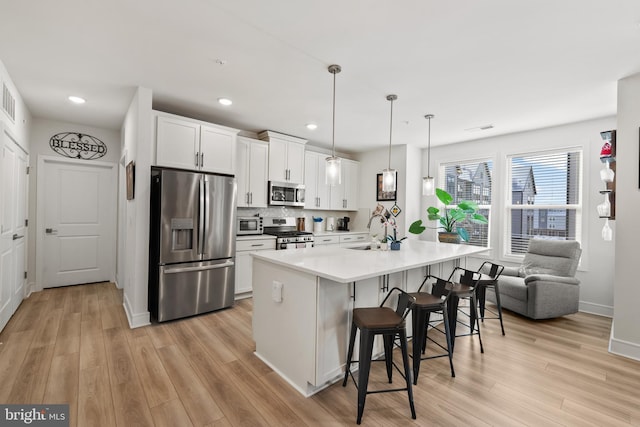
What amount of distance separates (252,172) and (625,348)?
15.5ft

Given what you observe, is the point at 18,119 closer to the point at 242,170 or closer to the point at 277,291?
the point at 242,170

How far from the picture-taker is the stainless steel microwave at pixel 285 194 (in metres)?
4.79

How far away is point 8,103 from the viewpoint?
9.55 feet

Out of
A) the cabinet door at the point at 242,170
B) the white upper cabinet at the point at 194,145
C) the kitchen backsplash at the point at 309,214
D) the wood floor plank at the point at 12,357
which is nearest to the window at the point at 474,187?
the kitchen backsplash at the point at 309,214

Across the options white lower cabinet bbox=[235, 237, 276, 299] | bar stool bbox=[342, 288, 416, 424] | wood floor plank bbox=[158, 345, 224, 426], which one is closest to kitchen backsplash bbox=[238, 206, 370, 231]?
white lower cabinet bbox=[235, 237, 276, 299]

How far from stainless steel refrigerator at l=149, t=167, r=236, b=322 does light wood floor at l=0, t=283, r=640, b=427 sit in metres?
0.36

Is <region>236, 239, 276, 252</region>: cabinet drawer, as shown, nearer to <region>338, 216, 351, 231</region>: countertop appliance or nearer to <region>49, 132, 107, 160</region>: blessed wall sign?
<region>338, 216, 351, 231</region>: countertop appliance

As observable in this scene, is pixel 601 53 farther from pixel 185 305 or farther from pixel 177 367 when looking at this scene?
pixel 185 305

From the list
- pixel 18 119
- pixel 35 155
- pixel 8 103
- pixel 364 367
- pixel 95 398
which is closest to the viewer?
pixel 364 367

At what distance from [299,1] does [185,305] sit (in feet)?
10.6

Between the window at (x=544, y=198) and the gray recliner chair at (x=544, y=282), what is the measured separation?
39 centimetres

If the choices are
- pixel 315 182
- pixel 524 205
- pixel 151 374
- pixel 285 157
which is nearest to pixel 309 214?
pixel 315 182

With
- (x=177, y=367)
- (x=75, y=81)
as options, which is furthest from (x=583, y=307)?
(x=75, y=81)

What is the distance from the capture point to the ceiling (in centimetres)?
190
